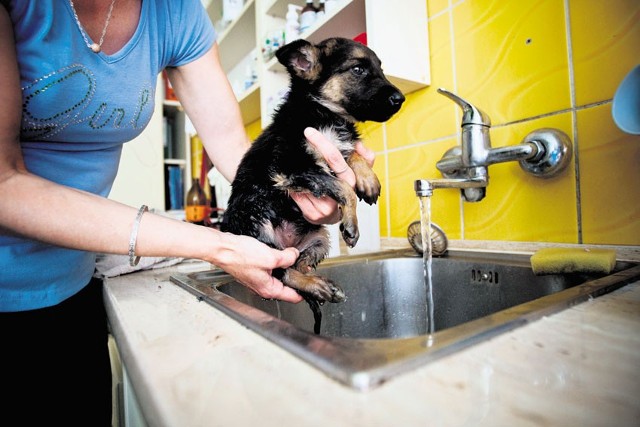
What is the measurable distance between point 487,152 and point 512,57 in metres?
0.33

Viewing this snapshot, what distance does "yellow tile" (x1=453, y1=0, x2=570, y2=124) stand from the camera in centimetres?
96

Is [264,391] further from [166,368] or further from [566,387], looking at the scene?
[566,387]

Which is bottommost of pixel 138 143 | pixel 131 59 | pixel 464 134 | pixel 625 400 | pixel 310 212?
pixel 625 400

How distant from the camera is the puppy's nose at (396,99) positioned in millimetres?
975

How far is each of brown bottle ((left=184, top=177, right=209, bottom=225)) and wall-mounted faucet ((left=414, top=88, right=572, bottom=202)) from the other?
1.79 metres

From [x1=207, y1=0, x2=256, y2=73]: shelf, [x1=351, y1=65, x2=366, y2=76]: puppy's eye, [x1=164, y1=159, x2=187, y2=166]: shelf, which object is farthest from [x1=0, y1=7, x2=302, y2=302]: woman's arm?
[x1=164, y1=159, x2=187, y2=166]: shelf

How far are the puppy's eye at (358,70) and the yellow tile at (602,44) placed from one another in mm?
562

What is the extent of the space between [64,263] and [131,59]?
0.48 m

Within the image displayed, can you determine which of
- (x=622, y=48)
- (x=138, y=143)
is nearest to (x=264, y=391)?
(x=622, y=48)

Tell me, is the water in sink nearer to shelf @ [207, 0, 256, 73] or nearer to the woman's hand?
the woman's hand

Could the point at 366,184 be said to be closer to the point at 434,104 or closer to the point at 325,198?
the point at 325,198

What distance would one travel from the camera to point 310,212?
926 mm

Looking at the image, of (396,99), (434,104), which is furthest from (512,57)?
(396,99)

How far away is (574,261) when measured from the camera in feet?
2.42
